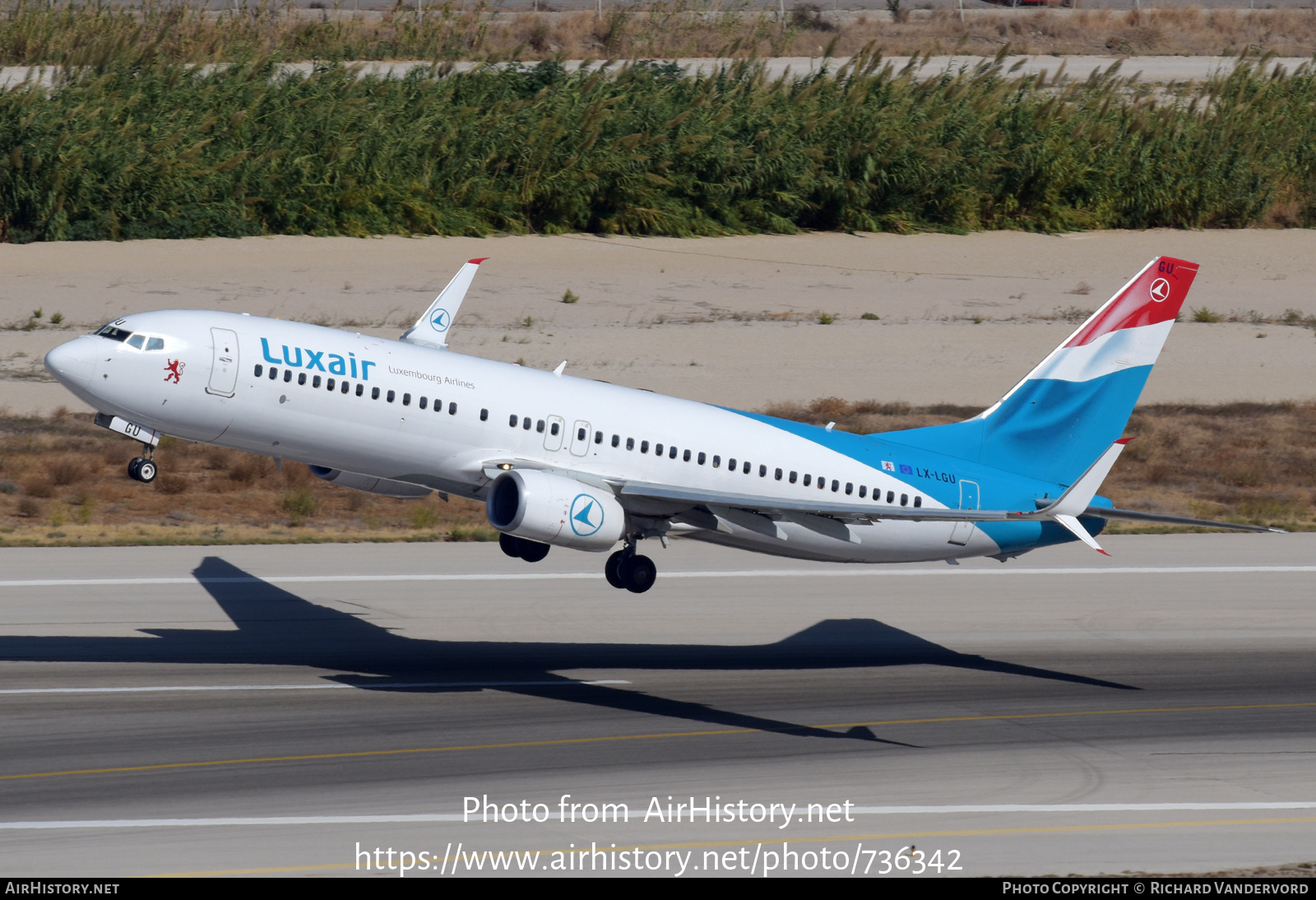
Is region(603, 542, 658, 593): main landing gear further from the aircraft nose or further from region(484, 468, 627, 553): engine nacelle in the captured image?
the aircraft nose

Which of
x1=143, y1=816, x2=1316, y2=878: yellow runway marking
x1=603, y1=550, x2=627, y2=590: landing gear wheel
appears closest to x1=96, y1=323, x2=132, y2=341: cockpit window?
x1=603, y1=550, x2=627, y2=590: landing gear wheel

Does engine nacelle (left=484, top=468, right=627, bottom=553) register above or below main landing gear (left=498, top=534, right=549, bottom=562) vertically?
below

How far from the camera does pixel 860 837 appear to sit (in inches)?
962

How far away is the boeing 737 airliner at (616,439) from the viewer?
29953 millimetres

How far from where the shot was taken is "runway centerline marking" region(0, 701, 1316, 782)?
2617 cm

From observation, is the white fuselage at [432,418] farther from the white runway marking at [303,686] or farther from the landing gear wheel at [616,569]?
the white runway marking at [303,686]

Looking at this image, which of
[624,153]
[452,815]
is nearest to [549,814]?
[452,815]

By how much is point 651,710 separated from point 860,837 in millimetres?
7099

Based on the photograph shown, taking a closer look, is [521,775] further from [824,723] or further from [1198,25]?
[1198,25]

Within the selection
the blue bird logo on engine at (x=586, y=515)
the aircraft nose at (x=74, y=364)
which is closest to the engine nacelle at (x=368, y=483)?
the blue bird logo on engine at (x=586, y=515)

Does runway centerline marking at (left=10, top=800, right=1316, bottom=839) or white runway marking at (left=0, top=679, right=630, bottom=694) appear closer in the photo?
runway centerline marking at (left=10, top=800, right=1316, bottom=839)

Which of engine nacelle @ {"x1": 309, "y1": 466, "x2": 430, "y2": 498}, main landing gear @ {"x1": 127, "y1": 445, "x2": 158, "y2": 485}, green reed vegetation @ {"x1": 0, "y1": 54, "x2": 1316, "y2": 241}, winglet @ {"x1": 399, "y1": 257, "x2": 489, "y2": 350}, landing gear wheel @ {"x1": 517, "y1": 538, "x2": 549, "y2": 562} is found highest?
green reed vegetation @ {"x1": 0, "y1": 54, "x2": 1316, "y2": 241}

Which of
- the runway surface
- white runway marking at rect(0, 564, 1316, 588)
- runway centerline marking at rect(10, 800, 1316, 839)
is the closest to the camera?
runway centerline marking at rect(10, 800, 1316, 839)

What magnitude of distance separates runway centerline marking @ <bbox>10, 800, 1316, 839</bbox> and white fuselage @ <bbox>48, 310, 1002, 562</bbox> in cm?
849
